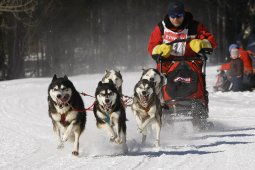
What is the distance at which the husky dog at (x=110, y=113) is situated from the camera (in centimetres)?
680

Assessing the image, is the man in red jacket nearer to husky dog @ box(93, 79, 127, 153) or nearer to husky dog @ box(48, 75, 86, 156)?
husky dog @ box(93, 79, 127, 153)

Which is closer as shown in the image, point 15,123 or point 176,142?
point 176,142

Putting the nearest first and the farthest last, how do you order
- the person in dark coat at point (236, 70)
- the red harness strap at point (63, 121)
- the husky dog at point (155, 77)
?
the red harness strap at point (63, 121) → the husky dog at point (155, 77) → the person in dark coat at point (236, 70)

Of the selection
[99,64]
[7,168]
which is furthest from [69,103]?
[99,64]

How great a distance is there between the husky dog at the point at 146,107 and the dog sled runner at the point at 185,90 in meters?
0.99

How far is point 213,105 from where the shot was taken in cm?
1270

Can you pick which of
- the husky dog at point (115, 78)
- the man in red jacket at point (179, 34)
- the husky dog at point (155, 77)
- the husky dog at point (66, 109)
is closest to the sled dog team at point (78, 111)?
the husky dog at point (66, 109)

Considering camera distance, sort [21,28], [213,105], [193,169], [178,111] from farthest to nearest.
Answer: [21,28] < [213,105] < [178,111] < [193,169]

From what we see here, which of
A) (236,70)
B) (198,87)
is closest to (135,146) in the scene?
(198,87)

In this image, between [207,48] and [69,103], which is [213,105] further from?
[69,103]

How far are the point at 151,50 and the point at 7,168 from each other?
133 inches

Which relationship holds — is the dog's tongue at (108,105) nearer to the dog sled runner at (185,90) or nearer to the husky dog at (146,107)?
the husky dog at (146,107)

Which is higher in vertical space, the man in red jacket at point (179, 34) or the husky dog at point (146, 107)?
the man in red jacket at point (179, 34)

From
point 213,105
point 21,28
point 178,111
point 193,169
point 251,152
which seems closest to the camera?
point 193,169
